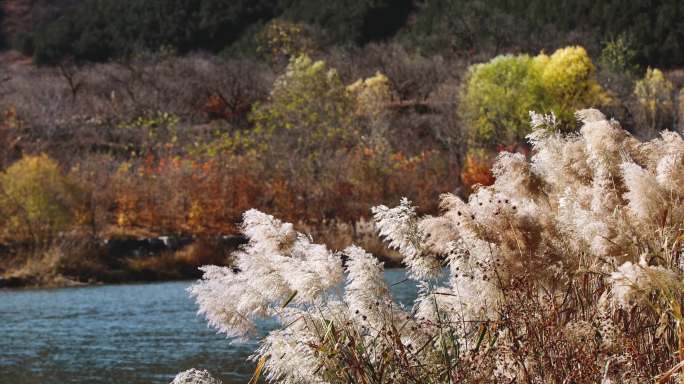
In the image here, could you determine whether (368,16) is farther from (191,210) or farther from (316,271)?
(316,271)

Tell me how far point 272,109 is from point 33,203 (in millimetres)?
13664

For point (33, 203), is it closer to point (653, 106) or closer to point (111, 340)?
point (111, 340)

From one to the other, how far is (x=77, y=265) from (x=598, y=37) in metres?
61.1

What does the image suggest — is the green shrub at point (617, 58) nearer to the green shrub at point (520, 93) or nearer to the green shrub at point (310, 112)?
the green shrub at point (520, 93)

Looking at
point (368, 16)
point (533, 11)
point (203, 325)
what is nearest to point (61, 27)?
point (368, 16)

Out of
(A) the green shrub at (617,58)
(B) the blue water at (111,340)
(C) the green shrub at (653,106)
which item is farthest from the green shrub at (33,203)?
(A) the green shrub at (617,58)

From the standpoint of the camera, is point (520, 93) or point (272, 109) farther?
point (520, 93)

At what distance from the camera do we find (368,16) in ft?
312

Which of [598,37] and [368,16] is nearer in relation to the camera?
[598,37]

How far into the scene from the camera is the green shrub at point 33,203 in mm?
A: 30906

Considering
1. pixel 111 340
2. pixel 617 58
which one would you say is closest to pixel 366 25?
pixel 617 58

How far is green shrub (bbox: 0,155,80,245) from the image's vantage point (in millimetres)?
30906

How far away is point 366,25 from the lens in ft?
311

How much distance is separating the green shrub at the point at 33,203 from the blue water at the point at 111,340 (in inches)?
196
